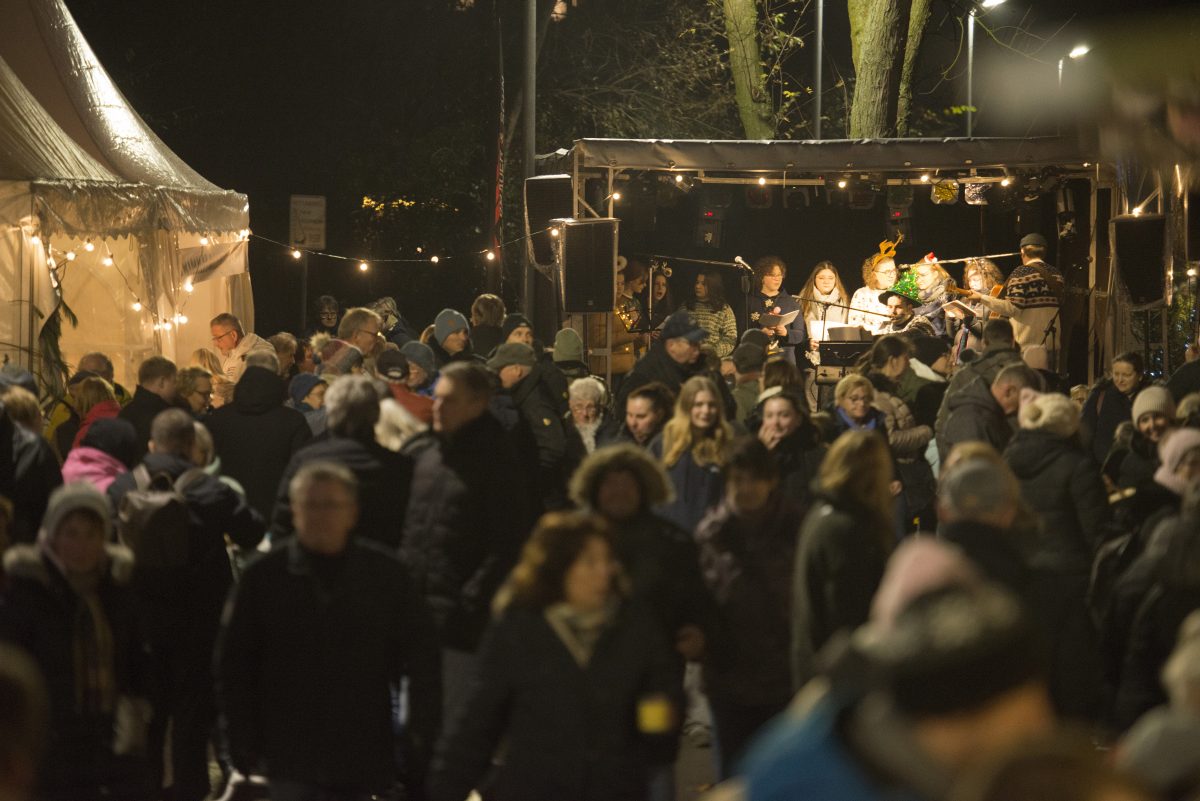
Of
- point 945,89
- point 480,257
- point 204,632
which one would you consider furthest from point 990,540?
point 945,89

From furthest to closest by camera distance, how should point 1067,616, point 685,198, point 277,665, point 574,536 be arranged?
point 685,198, point 1067,616, point 277,665, point 574,536

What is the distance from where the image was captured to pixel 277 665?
5.30 metres

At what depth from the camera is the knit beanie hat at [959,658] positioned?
2328 millimetres

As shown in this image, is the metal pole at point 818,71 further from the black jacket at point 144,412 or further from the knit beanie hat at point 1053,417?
the knit beanie hat at point 1053,417

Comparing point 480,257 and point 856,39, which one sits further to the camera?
point 480,257

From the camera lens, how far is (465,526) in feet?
21.5

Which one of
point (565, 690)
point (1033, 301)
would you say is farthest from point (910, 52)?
point (565, 690)

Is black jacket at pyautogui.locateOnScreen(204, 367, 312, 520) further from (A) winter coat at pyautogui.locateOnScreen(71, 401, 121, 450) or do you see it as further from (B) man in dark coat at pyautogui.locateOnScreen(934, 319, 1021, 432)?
(B) man in dark coat at pyautogui.locateOnScreen(934, 319, 1021, 432)

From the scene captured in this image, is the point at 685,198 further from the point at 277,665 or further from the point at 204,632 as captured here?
the point at 277,665

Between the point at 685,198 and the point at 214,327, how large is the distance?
8359 millimetres

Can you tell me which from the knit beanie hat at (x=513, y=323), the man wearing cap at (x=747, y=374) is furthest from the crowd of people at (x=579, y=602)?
the knit beanie hat at (x=513, y=323)

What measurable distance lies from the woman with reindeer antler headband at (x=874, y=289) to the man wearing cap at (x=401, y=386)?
1186cm

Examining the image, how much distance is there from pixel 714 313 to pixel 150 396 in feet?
38.8

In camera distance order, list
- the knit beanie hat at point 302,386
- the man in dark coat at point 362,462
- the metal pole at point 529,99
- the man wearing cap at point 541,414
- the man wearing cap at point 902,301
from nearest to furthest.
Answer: the man in dark coat at point 362,462
the man wearing cap at point 541,414
the knit beanie hat at point 302,386
the metal pole at point 529,99
the man wearing cap at point 902,301
